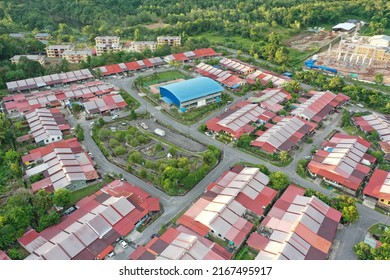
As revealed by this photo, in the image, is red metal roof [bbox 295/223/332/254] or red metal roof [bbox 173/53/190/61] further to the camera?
red metal roof [bbox 173/53/190/61]

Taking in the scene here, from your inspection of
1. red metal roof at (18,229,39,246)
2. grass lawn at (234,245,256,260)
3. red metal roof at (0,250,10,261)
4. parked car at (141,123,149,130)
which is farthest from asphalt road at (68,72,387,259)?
red metal roof at (0,250,10,261)

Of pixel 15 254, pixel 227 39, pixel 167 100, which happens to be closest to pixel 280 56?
pixel 227 39

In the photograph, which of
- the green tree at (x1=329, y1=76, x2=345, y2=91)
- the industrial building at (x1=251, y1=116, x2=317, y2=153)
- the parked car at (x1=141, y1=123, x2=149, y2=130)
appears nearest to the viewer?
the industrial building at (x1=251, y1=116, x2=317, y2=153)

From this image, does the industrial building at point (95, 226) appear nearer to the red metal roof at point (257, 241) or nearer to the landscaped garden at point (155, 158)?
the landscaped garden at point (155, 158)

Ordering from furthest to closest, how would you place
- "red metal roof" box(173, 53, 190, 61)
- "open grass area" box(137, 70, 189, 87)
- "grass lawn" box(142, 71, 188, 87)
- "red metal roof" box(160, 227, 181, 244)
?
1. "red metal roof" box(173, 53, 190, 61)
2. "grass lawn" box(142, 71, 188, 87)
3. "open grass area" box(137, 70, 189, 87)
4. "red metal roof" box(160, 227, 181, 244)

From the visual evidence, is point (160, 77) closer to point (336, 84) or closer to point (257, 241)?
point (336, 84)

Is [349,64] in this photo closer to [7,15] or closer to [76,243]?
[76,243]

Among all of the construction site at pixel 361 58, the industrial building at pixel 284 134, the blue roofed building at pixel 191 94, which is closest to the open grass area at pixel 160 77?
the blue roofed building at pixel 191 94

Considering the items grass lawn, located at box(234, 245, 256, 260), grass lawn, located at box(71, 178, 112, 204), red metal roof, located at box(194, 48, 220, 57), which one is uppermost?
red metal roof, located at box(194, 48, 220, 57)

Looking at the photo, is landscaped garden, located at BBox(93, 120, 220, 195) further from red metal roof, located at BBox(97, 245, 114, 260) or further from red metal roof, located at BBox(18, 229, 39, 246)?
red metal roof, located at BBox(18, 229, 39, 246)
